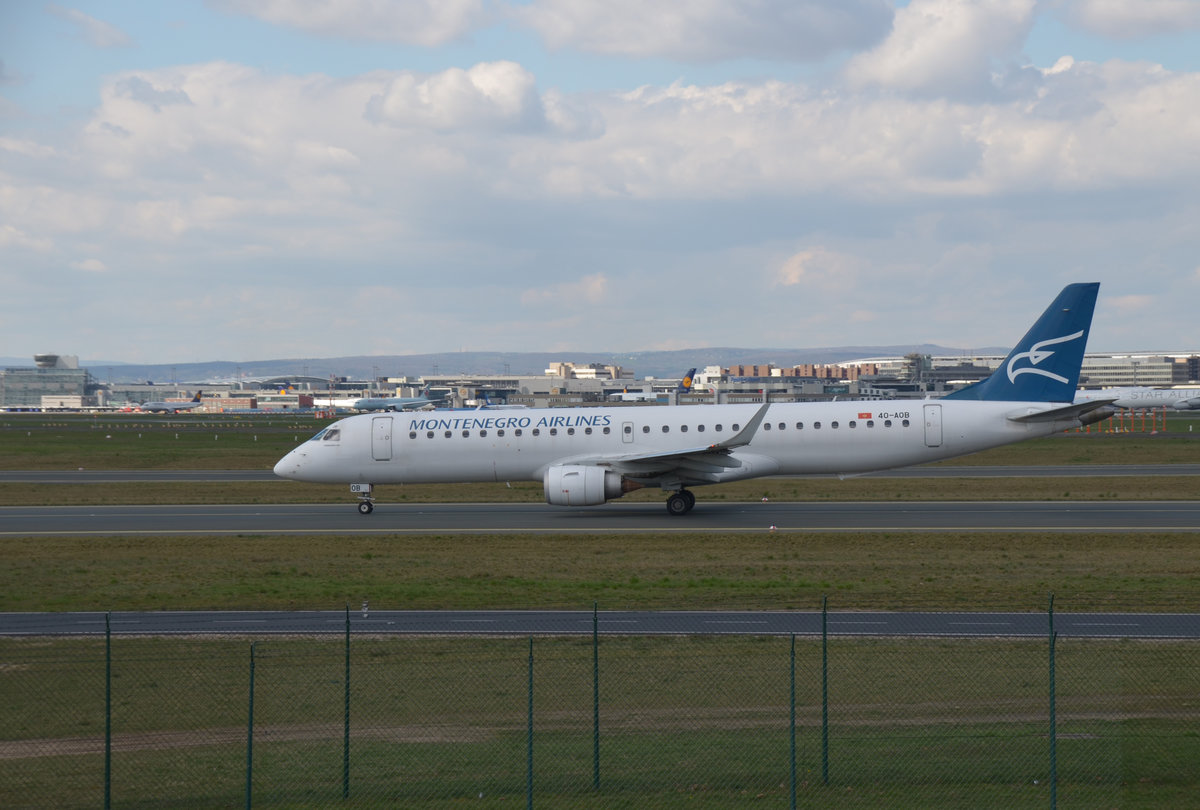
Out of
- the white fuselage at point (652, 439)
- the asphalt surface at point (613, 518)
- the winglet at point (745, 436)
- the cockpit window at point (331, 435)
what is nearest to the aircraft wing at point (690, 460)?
the winglet at point (745, 436)

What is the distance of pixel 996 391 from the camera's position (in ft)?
123

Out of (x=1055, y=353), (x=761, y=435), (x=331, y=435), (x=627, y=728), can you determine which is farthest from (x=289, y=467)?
(x=627, y=728)

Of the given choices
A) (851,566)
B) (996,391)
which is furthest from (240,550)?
(996,391)

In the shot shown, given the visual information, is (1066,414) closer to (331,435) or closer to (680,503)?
(680,503)

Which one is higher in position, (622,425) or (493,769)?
(622,425)

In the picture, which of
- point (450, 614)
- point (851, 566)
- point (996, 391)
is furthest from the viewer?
point (996, 391)

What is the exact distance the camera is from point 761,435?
37031mm

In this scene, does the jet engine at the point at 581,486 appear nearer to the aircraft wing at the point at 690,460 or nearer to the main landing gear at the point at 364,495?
the aircraft wing at the point at 690,460

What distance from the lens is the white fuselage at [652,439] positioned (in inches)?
1442

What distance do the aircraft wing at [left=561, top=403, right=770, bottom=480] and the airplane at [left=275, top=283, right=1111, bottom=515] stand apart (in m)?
0.05

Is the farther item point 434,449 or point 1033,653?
point 434,449

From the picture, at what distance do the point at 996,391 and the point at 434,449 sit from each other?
20.3 m

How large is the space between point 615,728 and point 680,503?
23.7 m

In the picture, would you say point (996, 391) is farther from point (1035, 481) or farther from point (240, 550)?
point (240, 550)
